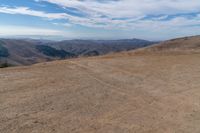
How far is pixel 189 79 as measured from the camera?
1385 cm

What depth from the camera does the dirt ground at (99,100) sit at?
7305 millimetres

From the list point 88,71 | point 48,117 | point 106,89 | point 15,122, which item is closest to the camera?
point 15,122

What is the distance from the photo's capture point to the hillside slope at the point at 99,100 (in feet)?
24.0

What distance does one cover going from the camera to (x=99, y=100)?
9.77 meters

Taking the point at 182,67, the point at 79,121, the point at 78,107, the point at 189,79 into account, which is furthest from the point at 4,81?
the point at 182,67

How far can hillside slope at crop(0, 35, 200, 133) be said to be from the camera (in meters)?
7.32

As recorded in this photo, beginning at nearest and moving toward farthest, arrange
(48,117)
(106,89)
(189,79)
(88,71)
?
1. (48,117)
2. (106,89)
3. (189,79)
4. (88,71)

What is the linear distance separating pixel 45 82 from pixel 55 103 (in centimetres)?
311

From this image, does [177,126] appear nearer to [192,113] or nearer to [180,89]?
[192,113]

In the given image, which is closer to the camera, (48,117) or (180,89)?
(48,117)

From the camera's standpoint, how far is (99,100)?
384 inches

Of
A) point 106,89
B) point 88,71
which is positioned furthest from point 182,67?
point 106,89

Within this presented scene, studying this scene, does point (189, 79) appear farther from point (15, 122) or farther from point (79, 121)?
point (15, 122)

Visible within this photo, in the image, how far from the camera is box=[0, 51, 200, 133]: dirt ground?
7305 millimetres
